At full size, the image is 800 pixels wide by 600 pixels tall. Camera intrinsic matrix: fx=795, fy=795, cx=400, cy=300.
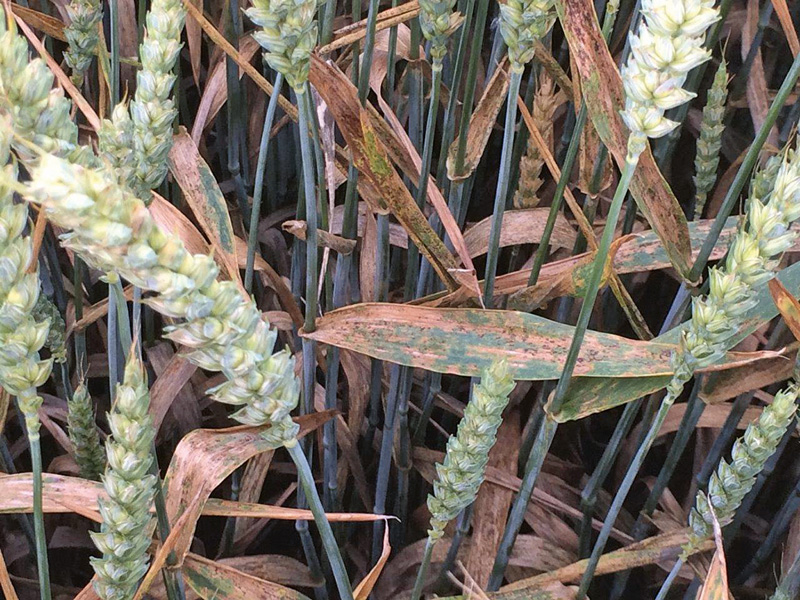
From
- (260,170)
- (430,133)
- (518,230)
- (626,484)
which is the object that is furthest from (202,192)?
(626,484)

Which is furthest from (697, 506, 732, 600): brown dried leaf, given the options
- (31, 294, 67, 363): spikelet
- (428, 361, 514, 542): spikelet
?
(31, 294, 67, 363): spikelet

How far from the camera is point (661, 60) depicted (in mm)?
347

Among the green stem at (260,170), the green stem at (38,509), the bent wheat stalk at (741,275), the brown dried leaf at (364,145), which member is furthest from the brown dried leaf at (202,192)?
the bent wheat stalk at (741,275)

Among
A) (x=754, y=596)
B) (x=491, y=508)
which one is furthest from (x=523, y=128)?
(x=754, y=596)

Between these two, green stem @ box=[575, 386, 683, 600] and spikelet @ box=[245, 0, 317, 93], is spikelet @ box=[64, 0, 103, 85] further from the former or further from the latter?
green stem @ box=[575, 386, 683, 600]

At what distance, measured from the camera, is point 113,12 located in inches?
23.1

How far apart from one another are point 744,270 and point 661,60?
0.13 meters

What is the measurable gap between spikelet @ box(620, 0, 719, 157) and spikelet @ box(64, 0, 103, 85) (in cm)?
44

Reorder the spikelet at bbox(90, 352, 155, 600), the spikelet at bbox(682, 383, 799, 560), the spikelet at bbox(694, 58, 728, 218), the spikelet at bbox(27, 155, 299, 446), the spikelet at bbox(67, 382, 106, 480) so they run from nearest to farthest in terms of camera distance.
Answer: the spikelet at bbox(27, 155, 299, 446)
the spikelet at bbox(90, 352, 155, 600)
the spikelet at bbox(682, 383, 799, 560)
the spikelet at bbox(67, 382, 106, 480)
the spikelet at bbox(694, 58, 728, 218)

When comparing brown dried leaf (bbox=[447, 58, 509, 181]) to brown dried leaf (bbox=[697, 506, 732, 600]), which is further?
brown dried leaf (bbox=[447, 58, 509, 181])

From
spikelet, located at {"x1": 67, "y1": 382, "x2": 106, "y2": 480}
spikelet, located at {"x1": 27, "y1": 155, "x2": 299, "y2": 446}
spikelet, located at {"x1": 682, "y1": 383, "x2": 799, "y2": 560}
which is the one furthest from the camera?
spikelet, located at {"x1": 67, "y1": 382, "x2": 106, "y2": 480}

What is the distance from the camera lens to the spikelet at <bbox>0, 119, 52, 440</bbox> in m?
0.32

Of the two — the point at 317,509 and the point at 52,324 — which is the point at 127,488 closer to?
the point at 317,509

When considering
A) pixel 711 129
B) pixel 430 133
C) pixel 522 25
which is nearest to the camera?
pixel 522 25
